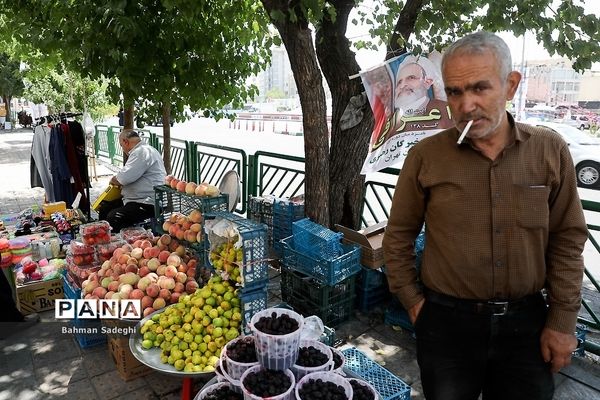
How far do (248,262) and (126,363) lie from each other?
1258 millimetres

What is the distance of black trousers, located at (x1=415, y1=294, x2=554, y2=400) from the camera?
1781mm

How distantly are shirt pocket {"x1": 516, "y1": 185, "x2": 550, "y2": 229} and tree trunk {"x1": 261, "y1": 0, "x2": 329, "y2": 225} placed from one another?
8.58 feet

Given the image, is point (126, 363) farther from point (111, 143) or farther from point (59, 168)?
point (111, 143)

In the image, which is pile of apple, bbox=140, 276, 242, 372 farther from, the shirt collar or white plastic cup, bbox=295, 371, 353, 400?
the shirt collar

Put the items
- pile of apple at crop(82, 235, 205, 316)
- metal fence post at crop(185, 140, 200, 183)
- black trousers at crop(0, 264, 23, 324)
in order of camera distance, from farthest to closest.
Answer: metal fence post at crop(185, 140, 200, 183)
black trousers at crop(0, 264, 23, 324)
pile of apple at crop(82, 235, 205, 316)

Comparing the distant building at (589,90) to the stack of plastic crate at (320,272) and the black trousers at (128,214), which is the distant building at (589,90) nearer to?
the stack of plastic crate at (320,272)

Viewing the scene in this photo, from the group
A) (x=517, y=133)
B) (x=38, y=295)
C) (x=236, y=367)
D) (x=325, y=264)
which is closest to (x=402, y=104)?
(x=325, y=264)

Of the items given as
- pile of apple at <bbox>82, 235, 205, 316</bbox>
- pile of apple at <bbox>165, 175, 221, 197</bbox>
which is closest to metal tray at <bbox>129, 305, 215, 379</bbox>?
pile of apple at <bbox>82, 235, 205, 316</bbox>

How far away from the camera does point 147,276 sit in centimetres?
366

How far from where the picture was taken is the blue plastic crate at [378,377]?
265cm

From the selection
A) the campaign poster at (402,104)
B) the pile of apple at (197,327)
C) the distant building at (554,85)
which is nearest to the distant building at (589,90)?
the distant building at (554,85)

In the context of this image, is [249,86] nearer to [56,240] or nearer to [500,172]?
[56,240]

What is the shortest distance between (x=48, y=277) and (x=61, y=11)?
2.93 m

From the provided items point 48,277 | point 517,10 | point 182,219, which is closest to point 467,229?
point 182,219
